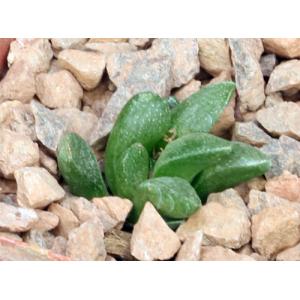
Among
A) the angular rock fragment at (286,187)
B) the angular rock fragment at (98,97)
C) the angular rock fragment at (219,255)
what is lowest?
the angular rock fragment at (219,255)

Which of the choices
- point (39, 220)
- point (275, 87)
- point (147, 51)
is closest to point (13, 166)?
point (39, 220)

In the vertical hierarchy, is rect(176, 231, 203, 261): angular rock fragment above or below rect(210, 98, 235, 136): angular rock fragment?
below

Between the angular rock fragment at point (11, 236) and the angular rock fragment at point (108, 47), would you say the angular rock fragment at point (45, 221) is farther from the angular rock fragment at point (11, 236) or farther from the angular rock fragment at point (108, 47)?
the angular rock fragment at point (108, 47)

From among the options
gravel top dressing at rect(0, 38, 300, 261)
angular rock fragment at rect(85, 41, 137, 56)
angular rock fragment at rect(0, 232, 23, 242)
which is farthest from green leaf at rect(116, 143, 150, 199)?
angular rock fragment at rect(85, 41, 137, 56)

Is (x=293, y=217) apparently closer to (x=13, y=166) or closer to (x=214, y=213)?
(x=214, y=213)

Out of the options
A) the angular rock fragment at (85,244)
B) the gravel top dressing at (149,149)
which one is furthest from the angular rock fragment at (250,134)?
the angular rock fragment at (85,244)

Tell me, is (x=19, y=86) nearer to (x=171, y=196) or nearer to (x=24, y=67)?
(x=24, y=67)

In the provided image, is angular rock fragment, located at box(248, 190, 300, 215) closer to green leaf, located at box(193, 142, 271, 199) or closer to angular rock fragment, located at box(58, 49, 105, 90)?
green leaf, located at box(193, 142, 271, 199)
